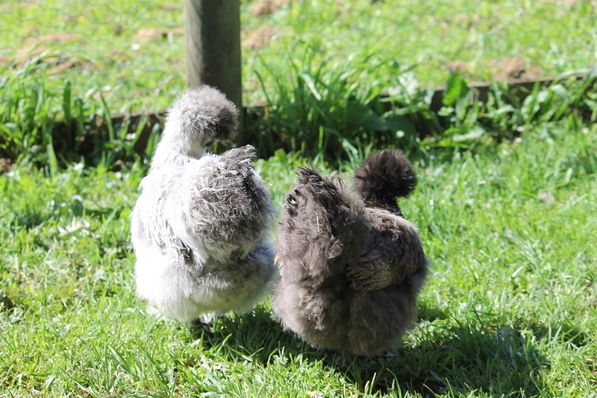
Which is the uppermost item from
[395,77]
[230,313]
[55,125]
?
[395,77]

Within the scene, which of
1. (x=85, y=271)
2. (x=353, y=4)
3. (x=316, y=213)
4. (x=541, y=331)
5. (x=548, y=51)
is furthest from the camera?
(x=353, y=4)

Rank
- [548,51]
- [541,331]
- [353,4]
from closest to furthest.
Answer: [541,331] < [548,51] < [353,4]

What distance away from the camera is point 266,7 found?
316 inches

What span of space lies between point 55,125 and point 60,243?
144 centimetres

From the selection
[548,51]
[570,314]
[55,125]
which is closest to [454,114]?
[548,51]

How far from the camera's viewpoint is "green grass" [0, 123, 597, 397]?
12.1ft

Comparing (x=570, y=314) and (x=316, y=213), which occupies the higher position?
(x=316, y=213)

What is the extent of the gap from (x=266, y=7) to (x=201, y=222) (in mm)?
4923

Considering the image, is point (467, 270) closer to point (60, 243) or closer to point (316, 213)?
point (316, 213)

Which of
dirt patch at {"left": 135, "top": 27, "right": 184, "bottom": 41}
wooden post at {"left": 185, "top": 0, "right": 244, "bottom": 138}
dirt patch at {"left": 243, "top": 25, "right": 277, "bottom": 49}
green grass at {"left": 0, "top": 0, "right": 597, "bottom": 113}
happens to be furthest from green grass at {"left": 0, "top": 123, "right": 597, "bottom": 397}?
dirt patch at {"left": 135, "top": 27, "right": 184, "bottom": 41}

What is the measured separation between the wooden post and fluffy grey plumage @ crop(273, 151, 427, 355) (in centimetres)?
200

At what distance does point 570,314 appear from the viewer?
4098mm

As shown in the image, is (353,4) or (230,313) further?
(353,4)

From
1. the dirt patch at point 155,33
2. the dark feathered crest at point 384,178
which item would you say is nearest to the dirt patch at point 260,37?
the dirt patch at point 155,33
